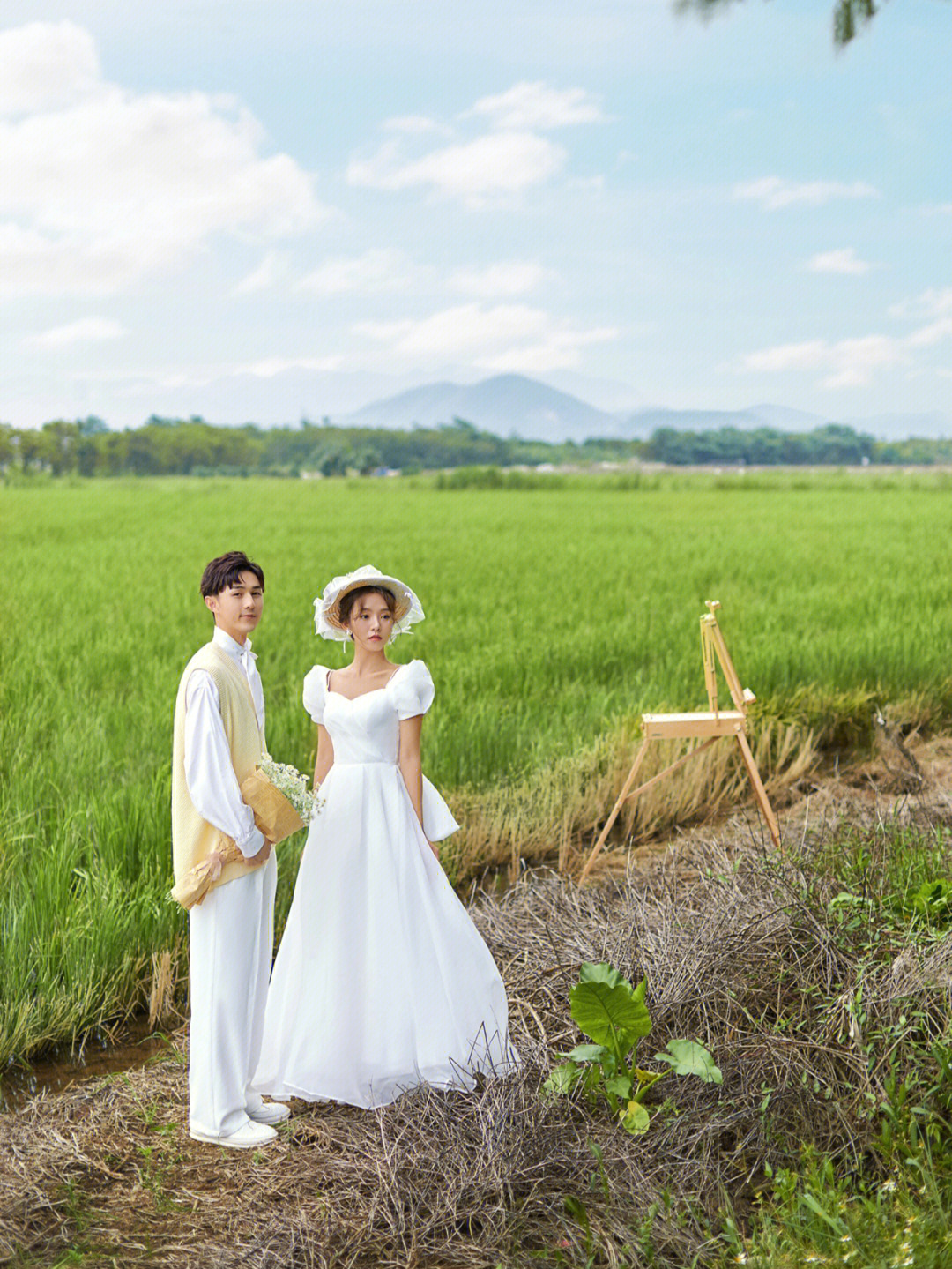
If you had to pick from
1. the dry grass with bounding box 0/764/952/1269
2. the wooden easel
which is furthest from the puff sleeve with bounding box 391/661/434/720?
the wooden easel

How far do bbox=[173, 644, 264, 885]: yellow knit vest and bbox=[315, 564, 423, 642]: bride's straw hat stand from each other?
29cm

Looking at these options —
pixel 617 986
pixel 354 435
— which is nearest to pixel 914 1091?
pixel 617 986

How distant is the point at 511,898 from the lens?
4340 mm

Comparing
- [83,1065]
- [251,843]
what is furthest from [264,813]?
[83,1065]

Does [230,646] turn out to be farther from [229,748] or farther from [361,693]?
[361,693]

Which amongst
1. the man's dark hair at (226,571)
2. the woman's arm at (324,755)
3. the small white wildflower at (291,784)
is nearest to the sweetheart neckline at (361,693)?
the woman's arm at (324,755)

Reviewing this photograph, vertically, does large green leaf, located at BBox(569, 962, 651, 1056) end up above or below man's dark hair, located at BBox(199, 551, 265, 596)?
below

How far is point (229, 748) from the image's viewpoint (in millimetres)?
2650

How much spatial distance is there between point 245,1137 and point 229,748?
0.92 meters

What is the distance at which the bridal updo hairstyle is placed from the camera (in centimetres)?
286

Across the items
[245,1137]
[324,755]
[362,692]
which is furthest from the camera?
[324,755]

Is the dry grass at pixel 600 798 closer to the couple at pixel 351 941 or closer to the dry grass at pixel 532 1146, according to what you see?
the dry grass at pixel 532 1146

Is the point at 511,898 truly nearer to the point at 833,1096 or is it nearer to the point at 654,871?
the point at 654,871

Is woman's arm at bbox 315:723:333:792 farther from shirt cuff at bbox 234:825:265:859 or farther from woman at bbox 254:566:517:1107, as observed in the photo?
shirt cuff at bbox 234:825:265:859
